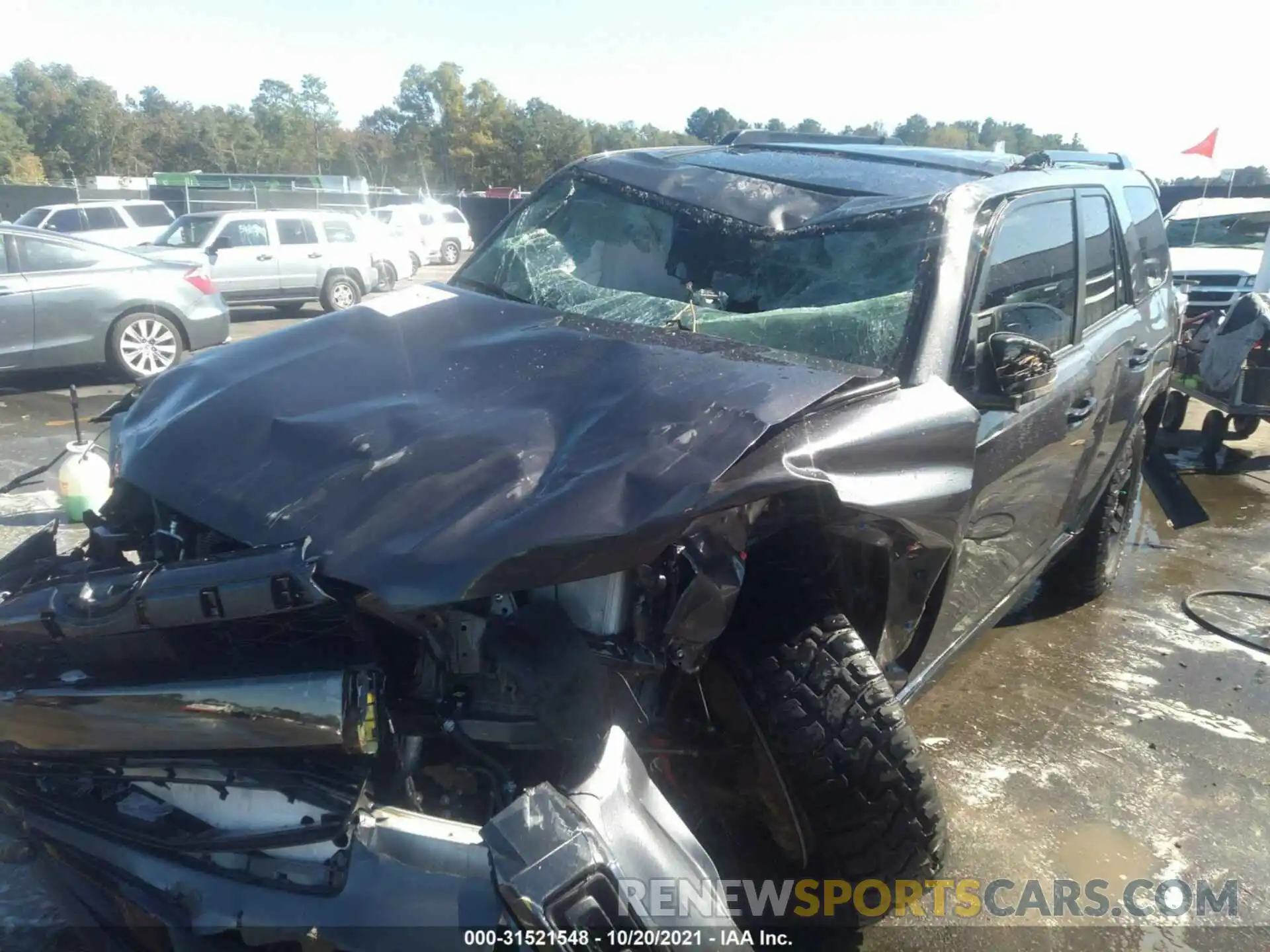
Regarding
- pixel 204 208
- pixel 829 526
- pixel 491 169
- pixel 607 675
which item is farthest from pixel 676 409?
pixel 491 169

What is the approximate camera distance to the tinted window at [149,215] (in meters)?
18.1

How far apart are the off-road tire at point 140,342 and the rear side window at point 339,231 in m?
6.29

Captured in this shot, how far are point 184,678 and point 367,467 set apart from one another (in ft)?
1.90

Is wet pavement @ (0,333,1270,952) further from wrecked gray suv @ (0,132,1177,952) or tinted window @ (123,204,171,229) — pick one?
tinted window @ (123,204,171,229)

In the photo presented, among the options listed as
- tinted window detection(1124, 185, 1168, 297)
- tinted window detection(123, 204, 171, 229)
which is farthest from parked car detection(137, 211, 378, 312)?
tinted window detection(1124, 185, 1168, 297)

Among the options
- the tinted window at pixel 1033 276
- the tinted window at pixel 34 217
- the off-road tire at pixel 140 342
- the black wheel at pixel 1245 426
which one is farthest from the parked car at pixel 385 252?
the tinted window at pixel 1033 276

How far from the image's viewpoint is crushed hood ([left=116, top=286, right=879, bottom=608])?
72.2 inches

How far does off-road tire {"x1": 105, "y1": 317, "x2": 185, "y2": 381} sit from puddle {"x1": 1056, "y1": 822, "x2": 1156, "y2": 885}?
8.77 metres

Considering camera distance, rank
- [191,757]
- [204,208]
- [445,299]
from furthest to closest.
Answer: [204,208], [445,299], [191,757]

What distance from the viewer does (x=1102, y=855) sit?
116 inches

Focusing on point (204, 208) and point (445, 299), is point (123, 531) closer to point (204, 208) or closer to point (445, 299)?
point (445, 299)

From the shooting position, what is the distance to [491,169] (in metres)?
59.8

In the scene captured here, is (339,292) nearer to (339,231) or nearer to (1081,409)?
(339,231)

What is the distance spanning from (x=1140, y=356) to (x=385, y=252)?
15312mm
